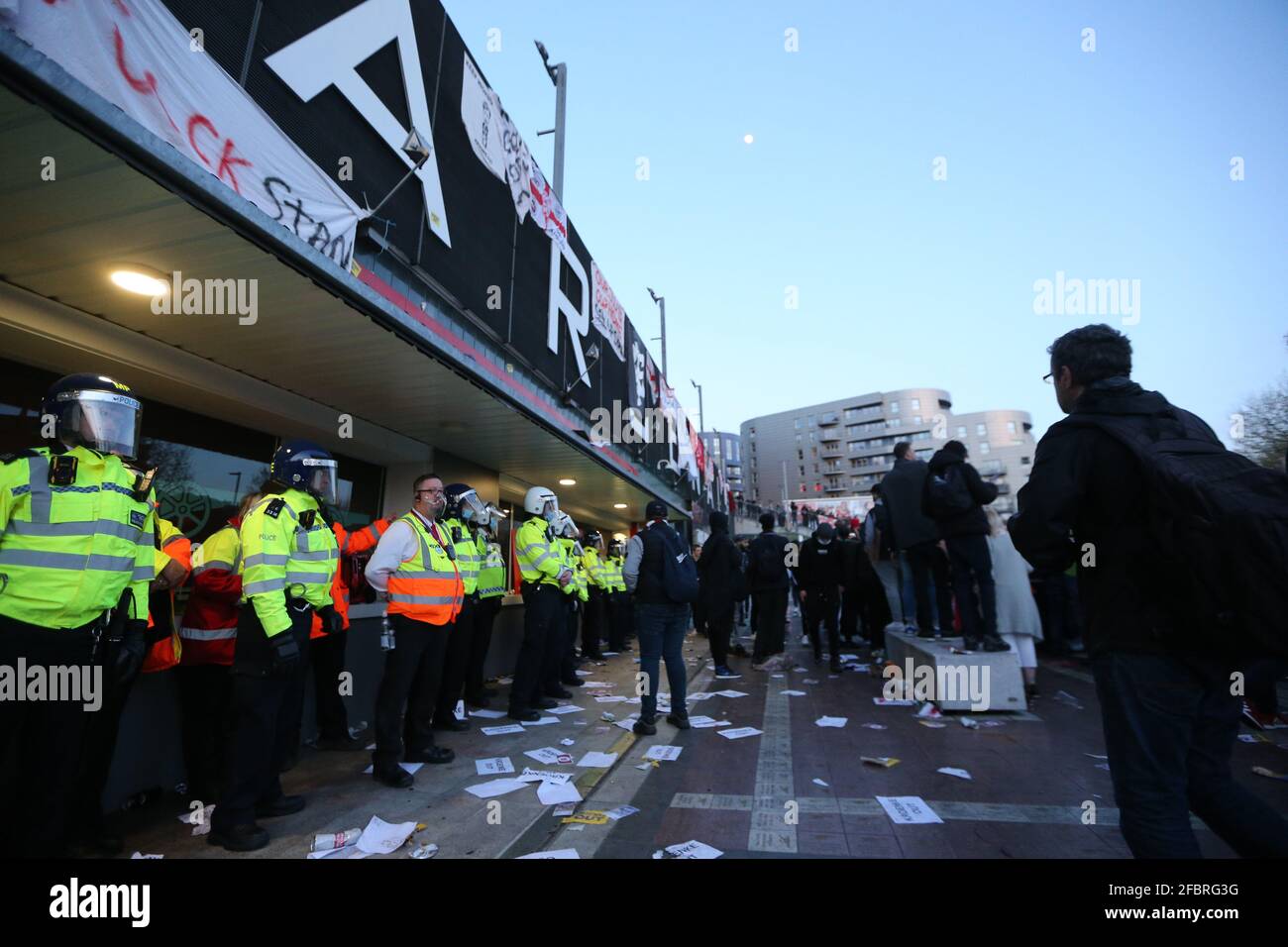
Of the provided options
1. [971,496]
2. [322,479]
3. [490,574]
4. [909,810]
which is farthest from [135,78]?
[971,496]

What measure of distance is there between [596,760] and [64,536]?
11.3 feet

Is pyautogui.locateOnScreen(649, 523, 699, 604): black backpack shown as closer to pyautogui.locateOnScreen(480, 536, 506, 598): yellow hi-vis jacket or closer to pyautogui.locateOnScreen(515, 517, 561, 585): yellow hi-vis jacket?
pyautogui.locateOnScreen(515, 517, 561, 585): yellow hi-vis jacket

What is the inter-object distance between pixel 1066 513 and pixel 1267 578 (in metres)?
0.54

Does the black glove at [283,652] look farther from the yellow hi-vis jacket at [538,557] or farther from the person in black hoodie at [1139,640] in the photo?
the person in black hoodie at [1139,640]

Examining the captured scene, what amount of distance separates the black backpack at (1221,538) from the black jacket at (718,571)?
→ 6.43m

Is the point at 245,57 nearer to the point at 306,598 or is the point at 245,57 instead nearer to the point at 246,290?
the point at 246,290

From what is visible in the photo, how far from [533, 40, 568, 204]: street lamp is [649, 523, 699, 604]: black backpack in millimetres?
9270

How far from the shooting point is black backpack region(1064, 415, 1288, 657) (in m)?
1.63

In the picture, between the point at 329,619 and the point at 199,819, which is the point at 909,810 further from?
the point at 199,819

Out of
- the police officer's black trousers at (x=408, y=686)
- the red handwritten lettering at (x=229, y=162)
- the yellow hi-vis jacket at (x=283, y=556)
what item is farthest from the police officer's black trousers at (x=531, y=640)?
the red handwritten lettering at (x=229, y=162)

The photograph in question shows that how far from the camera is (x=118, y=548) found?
2.65m

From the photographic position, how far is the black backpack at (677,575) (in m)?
5.17

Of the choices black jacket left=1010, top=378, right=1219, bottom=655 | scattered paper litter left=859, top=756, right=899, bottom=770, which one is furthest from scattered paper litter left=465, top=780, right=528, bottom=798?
black jacket left=1010, top=378, right=1219, bottom=655

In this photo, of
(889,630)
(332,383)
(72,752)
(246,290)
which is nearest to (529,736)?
(72,752)
